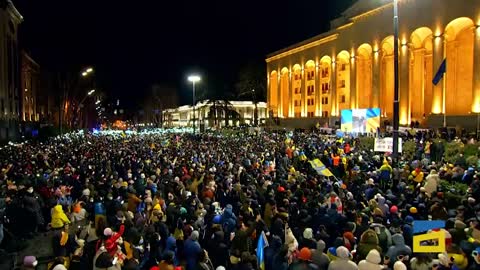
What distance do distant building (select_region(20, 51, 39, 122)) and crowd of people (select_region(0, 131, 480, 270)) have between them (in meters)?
49.6

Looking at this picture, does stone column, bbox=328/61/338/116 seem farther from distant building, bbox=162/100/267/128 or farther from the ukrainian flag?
the ukrainian flag

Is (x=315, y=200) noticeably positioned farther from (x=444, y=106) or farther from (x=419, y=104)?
(x=419, y=104)

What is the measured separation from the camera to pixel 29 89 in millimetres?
67000

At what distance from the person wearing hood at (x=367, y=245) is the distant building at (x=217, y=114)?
5066 cm

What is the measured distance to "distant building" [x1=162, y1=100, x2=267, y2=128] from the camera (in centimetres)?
6975

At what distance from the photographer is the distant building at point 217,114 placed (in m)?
69.8

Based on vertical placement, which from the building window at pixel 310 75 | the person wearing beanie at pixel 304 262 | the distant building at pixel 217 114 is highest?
the building window at pixel 310 75

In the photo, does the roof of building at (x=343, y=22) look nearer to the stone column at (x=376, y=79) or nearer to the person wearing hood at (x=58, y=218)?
the stone column at (x=376, y=79)

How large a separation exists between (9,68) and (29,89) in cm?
1873

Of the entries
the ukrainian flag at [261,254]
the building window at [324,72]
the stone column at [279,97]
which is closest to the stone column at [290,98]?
the stone column at [279,97]

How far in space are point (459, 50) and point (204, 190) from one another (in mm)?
35366

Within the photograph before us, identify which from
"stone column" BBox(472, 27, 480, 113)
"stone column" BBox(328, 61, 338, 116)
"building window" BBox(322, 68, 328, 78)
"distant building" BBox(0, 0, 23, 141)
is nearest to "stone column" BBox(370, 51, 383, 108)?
"stone column" BBox(328, 61, 338, 116)

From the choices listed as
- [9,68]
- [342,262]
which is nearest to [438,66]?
[342,262]

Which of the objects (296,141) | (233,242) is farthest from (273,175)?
(296,141)
